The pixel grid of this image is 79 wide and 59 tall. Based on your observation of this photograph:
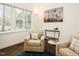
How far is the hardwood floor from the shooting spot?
262 centimetres

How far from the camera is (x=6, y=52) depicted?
104 inches

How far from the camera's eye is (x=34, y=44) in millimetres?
2875

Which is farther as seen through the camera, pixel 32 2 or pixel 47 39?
pixel 47 39

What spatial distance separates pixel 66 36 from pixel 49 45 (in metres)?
0.44

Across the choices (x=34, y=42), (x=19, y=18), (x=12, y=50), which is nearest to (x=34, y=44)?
(x=34, y=42)

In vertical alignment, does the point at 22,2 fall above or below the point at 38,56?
above

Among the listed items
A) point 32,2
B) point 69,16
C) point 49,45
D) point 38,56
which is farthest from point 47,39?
point 32,2

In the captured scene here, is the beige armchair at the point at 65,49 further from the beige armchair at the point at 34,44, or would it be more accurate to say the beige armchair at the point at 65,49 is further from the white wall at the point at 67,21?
the beige armchair at the point at 34,44

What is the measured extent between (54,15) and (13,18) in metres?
0.90

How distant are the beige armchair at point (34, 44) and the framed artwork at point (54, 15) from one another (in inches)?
17.8

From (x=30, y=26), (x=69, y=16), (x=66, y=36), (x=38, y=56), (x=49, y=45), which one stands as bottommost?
(x=38, y=56)

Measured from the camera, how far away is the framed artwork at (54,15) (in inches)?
105

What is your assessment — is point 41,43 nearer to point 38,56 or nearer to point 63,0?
point 38,56

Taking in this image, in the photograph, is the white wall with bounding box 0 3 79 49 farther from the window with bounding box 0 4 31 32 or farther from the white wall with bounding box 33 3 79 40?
the window with bounding box 0 4 31 32
